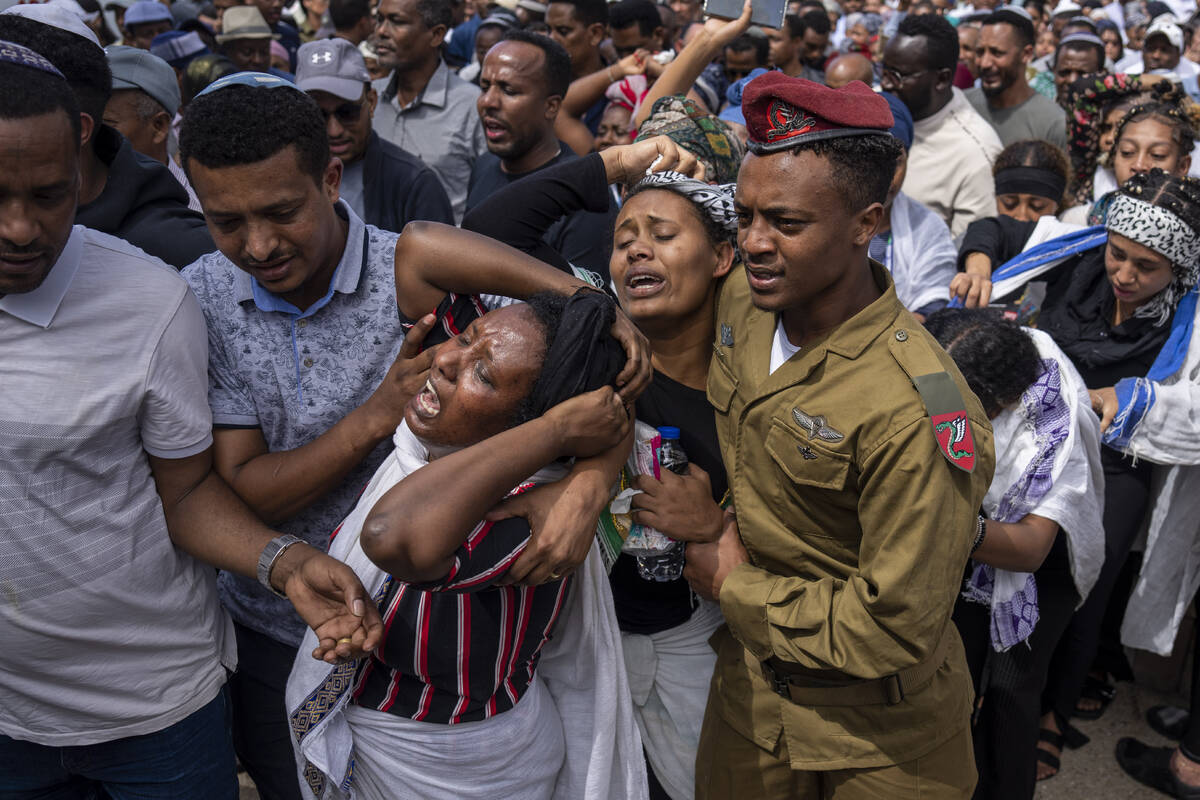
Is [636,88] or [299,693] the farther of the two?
[636,88]

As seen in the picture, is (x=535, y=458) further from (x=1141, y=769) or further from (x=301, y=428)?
(x=1141, y=769)

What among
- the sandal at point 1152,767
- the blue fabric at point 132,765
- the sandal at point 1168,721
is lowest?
the sandal at point 1168,721

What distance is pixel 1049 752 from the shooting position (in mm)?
3844

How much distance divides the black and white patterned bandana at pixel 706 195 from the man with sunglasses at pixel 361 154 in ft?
6.29

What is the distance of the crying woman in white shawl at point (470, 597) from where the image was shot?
6.17 ft

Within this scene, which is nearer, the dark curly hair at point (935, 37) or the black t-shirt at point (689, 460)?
the black t-shirt at point (689, 460)

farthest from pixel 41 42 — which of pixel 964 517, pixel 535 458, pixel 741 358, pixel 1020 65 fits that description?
pixel 1020 65

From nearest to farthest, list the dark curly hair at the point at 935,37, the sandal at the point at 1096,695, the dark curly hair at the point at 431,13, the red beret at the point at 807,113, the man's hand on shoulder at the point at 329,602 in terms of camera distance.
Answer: the man's hand on shoulder at the point at 329,602 < the red beret at the point at 807,113 < the sandal at the point at 1096,695 < the dark curly hair at the point at 935,37 < the dark curly hair at the point at 431,13

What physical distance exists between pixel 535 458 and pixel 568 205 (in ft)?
3.37

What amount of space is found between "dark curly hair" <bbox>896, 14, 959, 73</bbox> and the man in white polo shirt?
460 cm

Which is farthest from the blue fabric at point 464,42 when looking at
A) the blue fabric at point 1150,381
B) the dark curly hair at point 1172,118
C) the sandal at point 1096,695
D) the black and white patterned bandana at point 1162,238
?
the sandal at point 1096,695

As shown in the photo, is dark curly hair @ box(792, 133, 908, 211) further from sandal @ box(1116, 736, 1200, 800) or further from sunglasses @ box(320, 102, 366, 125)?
sunglasses @ box(320, 102, 366, 125)

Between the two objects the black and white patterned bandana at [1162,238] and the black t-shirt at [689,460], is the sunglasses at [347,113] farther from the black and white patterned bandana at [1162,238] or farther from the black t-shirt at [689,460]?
the black and white patterned bandana at [1162,238]

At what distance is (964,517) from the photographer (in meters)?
1.94
